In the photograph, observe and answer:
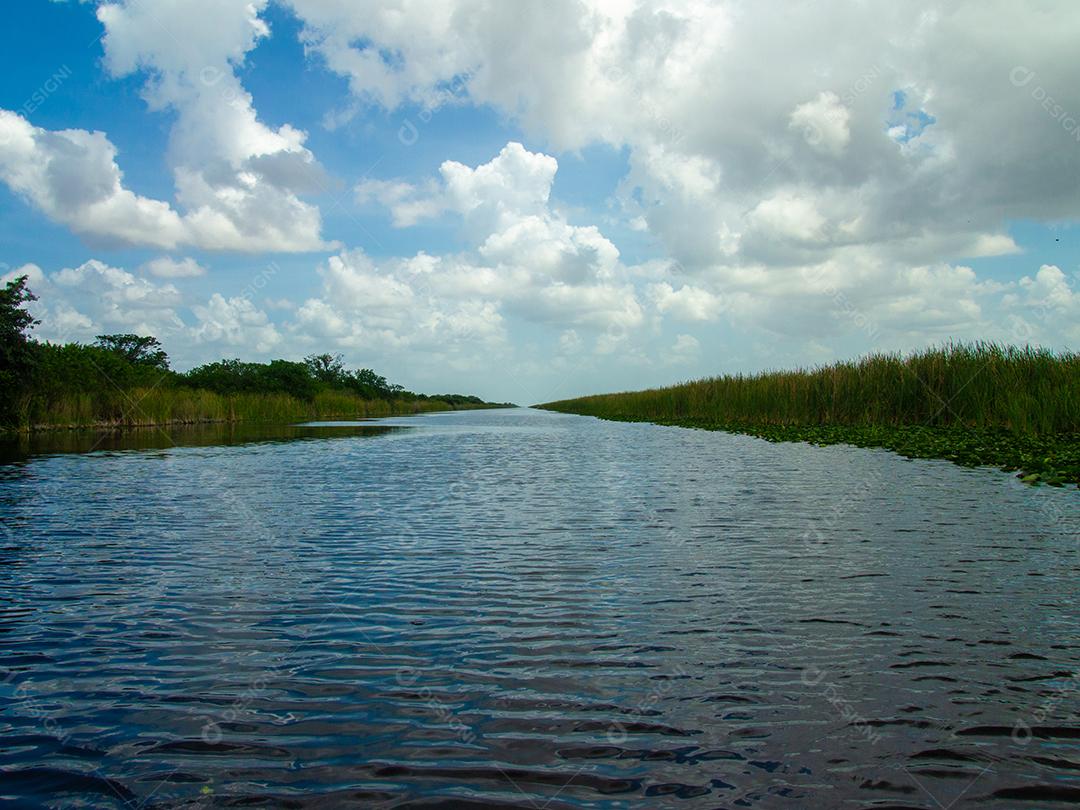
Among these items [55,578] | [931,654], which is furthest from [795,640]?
[55,578]

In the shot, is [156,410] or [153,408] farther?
[156,410]

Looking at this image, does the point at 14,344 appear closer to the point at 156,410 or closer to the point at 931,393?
the point at 156,410

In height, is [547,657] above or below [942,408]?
below

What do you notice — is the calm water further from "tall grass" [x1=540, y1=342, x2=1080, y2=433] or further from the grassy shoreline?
the grassy shoreline

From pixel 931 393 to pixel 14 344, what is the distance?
3402 cm

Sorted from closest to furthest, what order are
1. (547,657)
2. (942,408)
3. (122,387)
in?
(547,657)
(942,408)
(122,387)

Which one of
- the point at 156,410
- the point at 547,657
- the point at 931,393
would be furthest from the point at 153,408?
the point at 547,657

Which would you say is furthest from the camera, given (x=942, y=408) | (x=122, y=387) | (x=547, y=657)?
(x=122, y=387)

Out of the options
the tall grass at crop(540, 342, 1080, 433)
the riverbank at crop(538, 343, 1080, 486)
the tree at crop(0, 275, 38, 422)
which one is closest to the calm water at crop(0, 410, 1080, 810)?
the riverbank at crop(538, 343, 1080, 486)

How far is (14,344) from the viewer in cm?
2739

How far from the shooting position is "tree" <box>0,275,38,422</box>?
27.2m

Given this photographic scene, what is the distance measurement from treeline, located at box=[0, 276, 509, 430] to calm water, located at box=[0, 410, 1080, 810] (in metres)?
22.9

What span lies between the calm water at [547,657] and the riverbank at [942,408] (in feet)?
22.6

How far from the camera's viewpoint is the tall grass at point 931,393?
59.5 feet
